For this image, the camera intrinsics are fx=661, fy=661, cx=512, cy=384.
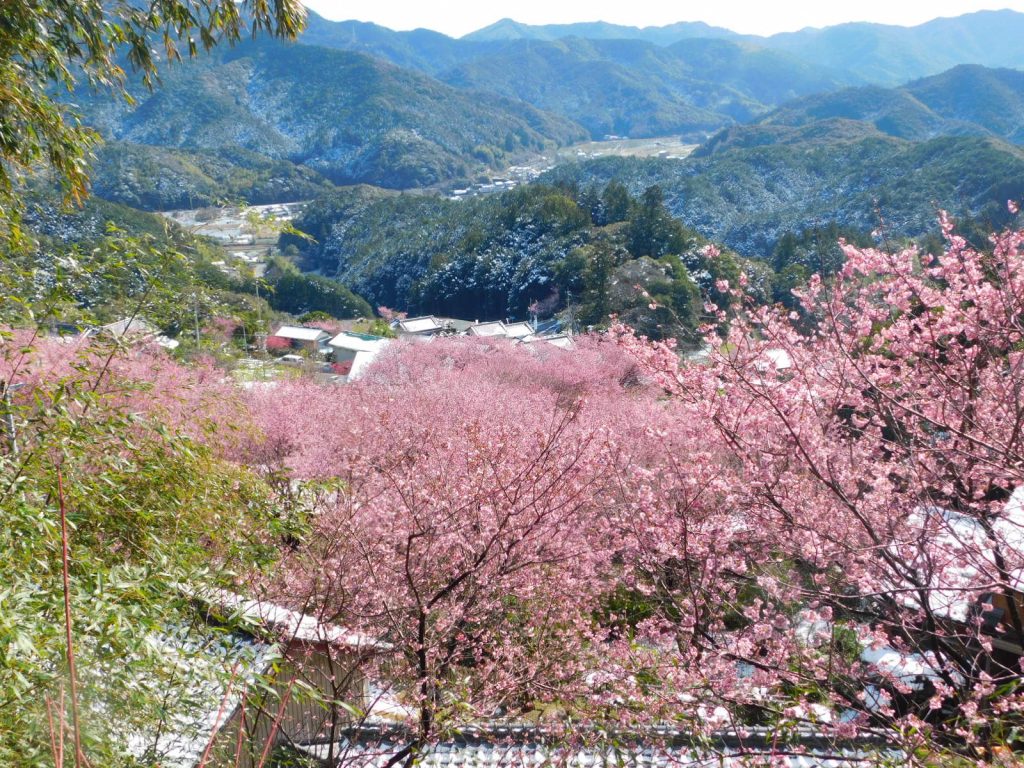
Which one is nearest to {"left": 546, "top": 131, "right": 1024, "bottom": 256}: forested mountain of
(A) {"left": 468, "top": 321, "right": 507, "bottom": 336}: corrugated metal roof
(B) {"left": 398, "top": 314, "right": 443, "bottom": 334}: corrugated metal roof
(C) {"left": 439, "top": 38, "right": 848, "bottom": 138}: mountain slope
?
(A) {"left": 468, "top": 321, "right": 507, "bottom": 336}: corrugated metal roof

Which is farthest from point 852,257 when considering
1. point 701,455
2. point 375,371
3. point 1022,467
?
point 375,371

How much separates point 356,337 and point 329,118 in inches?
3962

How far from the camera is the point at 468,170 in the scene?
10881cm

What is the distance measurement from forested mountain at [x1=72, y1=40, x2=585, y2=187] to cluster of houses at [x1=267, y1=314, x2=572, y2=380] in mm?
70356

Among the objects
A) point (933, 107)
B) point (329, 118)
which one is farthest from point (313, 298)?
point (933, 107)

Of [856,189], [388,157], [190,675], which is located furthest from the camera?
[388,157]

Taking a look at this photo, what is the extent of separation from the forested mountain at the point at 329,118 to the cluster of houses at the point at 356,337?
7036 centimetres

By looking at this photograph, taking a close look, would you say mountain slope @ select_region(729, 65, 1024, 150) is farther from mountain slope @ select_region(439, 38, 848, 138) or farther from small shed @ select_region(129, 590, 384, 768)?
small shed @ select_region(129, 590, 384, 768)

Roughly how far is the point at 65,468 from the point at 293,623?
2598mm

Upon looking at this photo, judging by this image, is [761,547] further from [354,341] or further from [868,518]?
[354,341]

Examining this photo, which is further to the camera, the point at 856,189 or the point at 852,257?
the point at 856,189

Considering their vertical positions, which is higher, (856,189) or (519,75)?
(519,75)

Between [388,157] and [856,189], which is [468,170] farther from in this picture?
[856,189]

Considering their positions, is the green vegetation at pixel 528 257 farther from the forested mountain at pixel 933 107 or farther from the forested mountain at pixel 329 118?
the forested mountain at pixel 933 107
